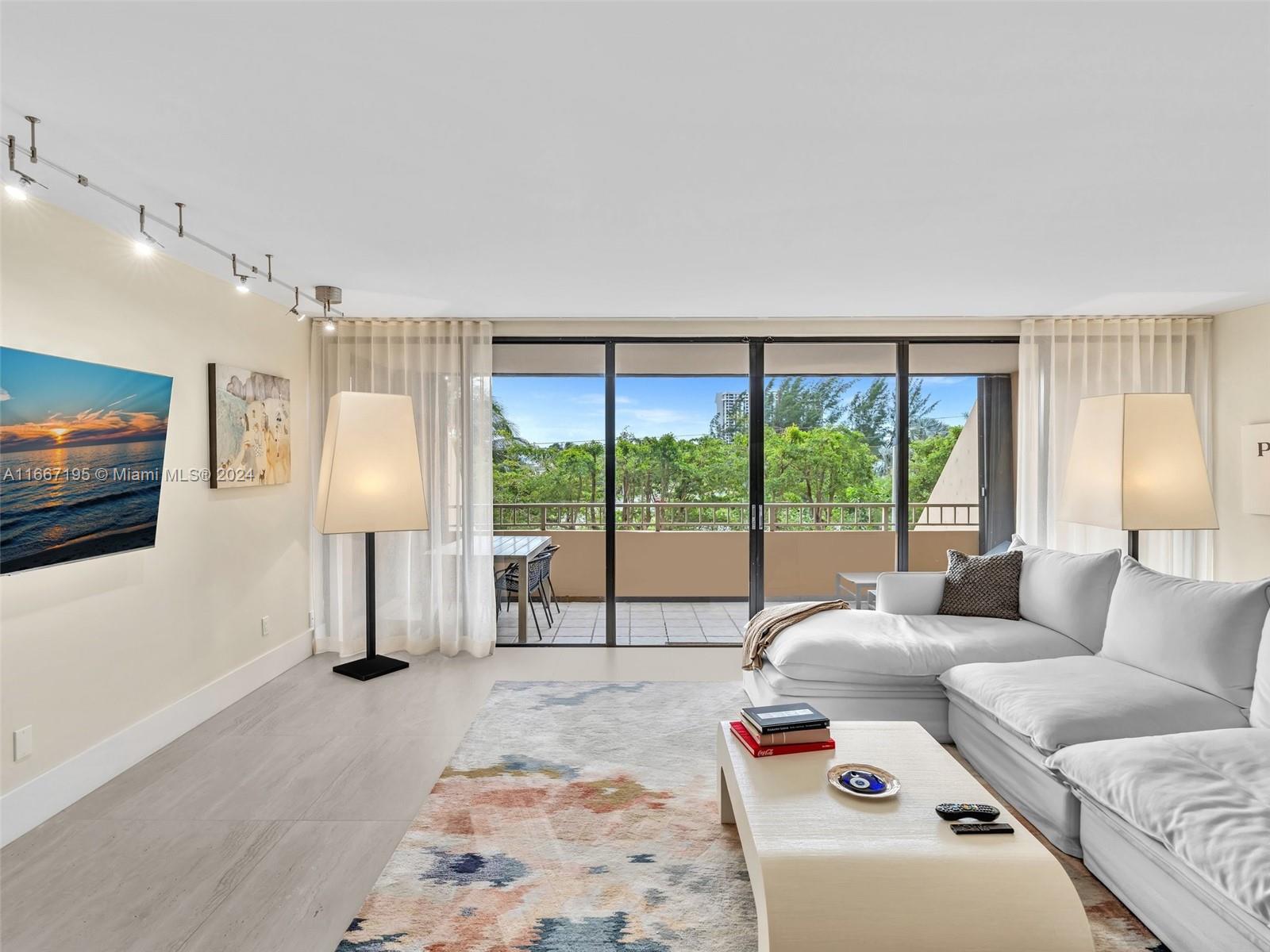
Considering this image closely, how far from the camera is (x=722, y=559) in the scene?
5.61 metres

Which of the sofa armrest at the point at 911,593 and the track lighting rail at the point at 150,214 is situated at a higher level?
the track lighting rail at the point at 150,214

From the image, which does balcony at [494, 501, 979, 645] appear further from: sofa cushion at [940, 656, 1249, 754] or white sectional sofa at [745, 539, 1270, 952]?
sofa cushion at [940, 656, 1249, 754]

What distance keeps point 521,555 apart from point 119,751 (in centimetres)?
256

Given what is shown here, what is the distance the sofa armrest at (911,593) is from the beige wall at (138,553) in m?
3.82

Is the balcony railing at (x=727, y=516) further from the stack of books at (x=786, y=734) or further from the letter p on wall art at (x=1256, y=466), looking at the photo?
the stack of books at (x=786, y=734)

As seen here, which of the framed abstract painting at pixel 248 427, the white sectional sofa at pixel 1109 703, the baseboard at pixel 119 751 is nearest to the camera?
the white sectional sofa at pixel 1109 703

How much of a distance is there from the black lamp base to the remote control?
3597 mm

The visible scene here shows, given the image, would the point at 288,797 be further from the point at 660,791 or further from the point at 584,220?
the point at 584,220

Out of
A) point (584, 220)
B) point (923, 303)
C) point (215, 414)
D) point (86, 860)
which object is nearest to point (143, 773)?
point (86, 860)

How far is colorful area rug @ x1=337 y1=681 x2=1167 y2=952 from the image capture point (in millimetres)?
2008

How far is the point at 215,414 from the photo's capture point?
3746 mm

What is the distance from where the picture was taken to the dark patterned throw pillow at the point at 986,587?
4.00 metres

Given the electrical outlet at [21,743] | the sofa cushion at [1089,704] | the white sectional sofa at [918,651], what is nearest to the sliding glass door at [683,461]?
the white sectional sofa at [918,651]

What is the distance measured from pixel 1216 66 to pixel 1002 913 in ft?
7.14
